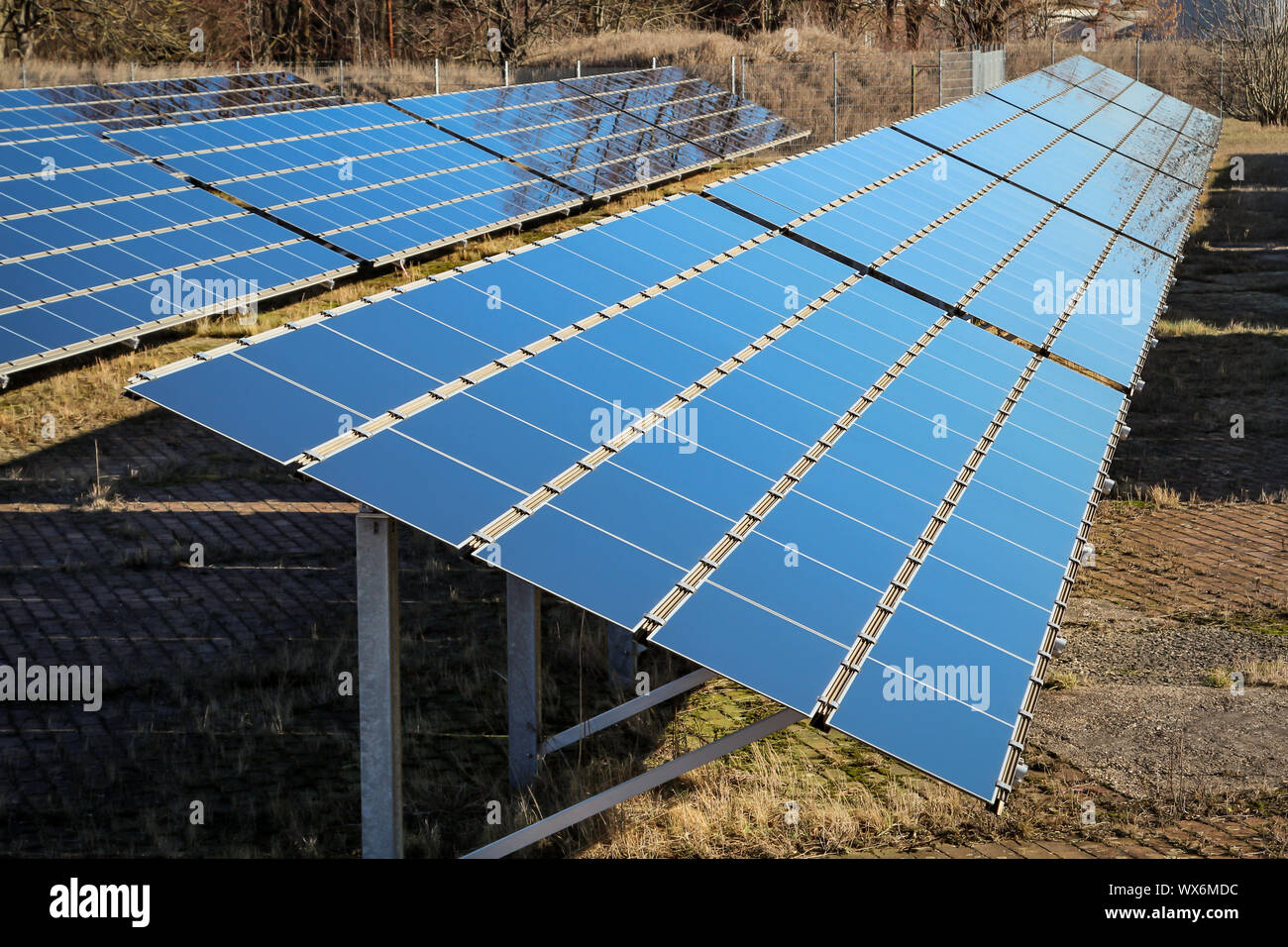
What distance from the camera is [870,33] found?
56531mm

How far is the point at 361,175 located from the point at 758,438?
1731 centimetres

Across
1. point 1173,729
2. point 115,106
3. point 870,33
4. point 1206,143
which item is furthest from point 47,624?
point 870,33

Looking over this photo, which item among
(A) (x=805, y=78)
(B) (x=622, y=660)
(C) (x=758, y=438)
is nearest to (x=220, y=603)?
(B) (x=622, y=660)

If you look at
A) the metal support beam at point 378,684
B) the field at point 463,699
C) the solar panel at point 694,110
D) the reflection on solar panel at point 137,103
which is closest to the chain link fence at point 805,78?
the solar panel at point 694,110

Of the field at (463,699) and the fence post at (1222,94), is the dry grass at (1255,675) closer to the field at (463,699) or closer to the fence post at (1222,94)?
the field at (463,699)

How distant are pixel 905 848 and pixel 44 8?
39481mm

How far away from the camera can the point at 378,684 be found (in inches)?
245

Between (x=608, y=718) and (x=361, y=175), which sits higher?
(x=361, y=175)

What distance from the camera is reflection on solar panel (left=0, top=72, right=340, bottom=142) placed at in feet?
75.0

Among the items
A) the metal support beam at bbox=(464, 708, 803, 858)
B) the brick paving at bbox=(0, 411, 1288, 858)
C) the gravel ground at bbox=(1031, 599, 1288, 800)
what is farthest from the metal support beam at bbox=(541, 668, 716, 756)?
the gravel ground at bbox=(1031, 599, 1288, 800)

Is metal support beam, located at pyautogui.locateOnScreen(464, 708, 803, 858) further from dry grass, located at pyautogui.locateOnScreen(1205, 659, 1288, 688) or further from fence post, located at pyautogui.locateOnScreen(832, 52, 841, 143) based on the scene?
fence post, located at pyautogui.locateOnScreen(832, 52, 841, 143)

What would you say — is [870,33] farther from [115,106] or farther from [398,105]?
[115,106]

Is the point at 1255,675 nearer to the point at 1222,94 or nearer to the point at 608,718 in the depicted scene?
the point at 608,718

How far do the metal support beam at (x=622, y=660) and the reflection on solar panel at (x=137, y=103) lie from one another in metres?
15.6
